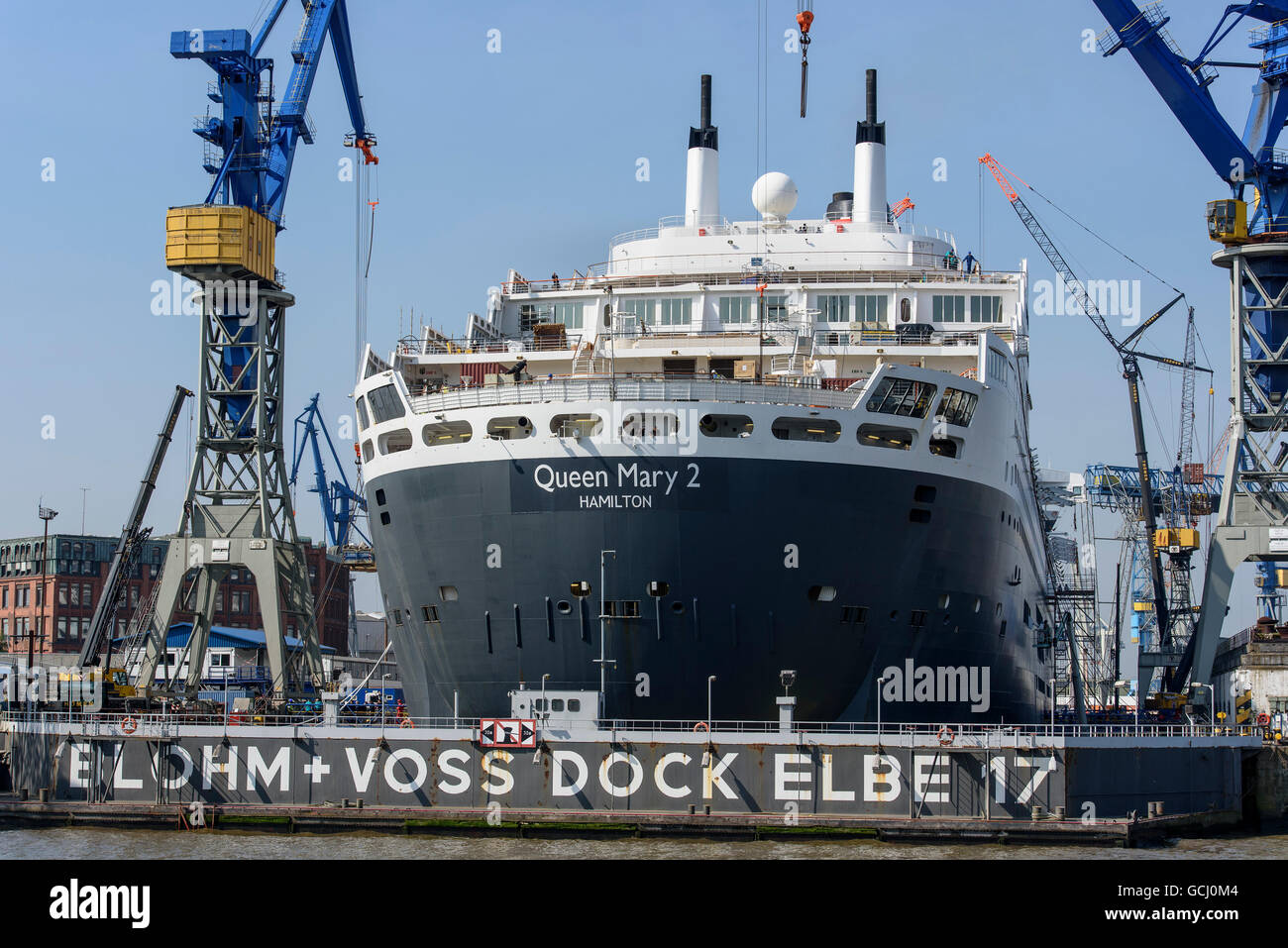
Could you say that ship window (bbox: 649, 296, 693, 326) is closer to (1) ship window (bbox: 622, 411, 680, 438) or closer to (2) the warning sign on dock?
(1) ship window (bbox: 622, 411, 680, 438)

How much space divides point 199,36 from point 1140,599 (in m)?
78.5

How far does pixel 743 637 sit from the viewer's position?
33719 millimetres

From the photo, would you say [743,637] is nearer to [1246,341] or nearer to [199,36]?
[1246,341]

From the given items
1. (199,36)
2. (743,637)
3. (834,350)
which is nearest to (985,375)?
(834,350)

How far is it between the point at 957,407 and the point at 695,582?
8.58 m

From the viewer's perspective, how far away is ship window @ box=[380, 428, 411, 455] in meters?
38.9

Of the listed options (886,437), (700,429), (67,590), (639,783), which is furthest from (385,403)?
(67,590)

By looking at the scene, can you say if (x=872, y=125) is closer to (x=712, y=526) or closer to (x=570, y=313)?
(x=570, y=313)

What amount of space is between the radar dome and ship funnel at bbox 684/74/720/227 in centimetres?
242

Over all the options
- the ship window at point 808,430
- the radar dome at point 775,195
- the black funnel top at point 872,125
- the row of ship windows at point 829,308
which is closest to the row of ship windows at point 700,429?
the ship window at point 808,430

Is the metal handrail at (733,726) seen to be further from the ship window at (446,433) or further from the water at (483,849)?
the ship window at (446,433)

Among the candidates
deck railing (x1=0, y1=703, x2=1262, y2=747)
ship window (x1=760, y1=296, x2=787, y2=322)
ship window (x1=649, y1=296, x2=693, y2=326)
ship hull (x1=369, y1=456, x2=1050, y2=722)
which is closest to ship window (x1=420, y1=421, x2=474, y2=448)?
ship hull (x1=369, y1=456, x2=1050, y2=722)

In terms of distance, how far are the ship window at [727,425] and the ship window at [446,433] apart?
588 centimetres

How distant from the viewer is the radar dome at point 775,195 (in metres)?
50.0
